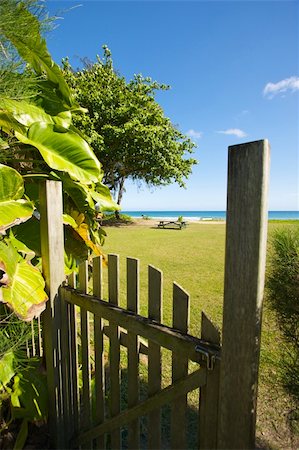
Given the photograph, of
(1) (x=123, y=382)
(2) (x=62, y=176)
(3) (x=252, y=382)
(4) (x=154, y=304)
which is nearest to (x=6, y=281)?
(4) (x=154, y=304)

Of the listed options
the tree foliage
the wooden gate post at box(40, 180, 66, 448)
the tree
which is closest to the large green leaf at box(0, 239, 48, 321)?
the tree foliage

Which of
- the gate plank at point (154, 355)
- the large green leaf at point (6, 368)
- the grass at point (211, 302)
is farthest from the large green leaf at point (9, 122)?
the grass at point (211, 302)

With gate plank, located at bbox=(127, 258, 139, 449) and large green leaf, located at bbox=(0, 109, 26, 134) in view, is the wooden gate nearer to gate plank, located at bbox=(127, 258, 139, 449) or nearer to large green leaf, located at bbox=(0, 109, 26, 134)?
gate plank, located at bbox=(127, 258, 139, 449)

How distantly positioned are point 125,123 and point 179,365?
16.5 meters

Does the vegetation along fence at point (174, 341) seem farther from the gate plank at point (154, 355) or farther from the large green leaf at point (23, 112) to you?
the large green leaf at point (23, 112)

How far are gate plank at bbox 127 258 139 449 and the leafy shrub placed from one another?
2.81ft

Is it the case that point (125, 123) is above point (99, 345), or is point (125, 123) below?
above

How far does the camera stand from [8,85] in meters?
1.70

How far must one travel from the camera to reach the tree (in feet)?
51.4

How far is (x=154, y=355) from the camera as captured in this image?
1335 millimetres

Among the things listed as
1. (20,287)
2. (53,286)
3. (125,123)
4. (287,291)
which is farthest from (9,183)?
(125,123)

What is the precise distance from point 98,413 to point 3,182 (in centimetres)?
154

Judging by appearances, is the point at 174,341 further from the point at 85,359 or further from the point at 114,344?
the point at 85,359

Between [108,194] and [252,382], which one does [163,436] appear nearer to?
[252,382]
